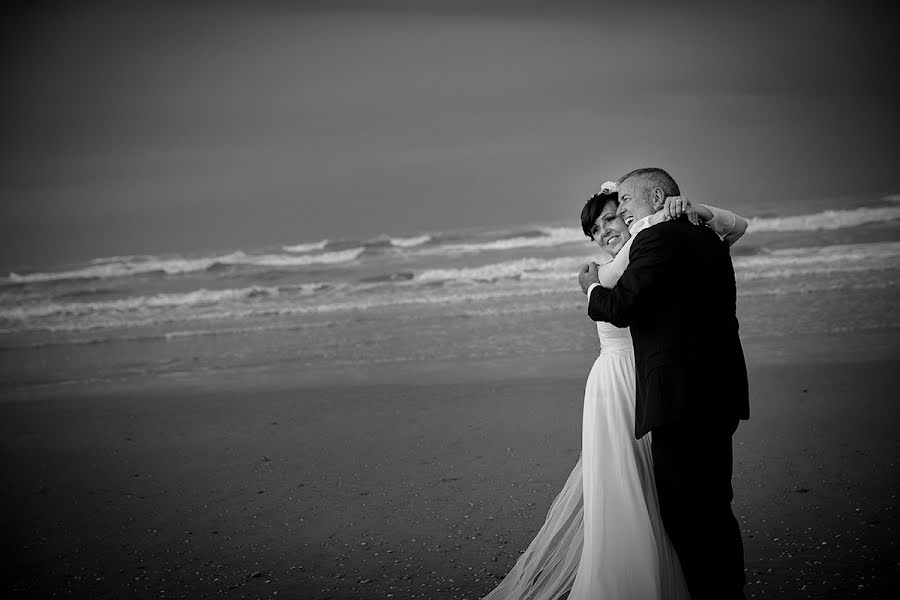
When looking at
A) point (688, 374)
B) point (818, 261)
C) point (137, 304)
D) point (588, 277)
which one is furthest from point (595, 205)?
point (137, 304)

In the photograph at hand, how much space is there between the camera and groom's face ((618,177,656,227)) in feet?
8.07

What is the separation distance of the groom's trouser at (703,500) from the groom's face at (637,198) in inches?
30.7

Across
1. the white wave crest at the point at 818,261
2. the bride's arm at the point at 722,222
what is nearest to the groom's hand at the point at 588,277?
the bride's arm at the point at 722,222

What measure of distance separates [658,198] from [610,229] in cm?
34

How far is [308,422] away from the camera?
5.84 meters

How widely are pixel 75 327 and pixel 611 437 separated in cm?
1373

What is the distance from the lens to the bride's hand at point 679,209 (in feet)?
7.47

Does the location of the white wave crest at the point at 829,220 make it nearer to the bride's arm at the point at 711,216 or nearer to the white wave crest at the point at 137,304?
the white wave crest at the point at 137,304

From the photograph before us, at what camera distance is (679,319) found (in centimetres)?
225

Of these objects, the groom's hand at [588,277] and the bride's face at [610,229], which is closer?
the groom's hand at [588,277]

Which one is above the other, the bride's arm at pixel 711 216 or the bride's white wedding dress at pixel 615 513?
the bride's arm at pixel 711 216

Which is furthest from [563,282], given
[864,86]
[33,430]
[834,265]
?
[864,86]

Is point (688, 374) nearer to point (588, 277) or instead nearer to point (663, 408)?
point (663, 408)

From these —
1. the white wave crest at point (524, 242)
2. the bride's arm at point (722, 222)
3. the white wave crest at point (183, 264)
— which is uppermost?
the white wave crest at point (183, 264)
